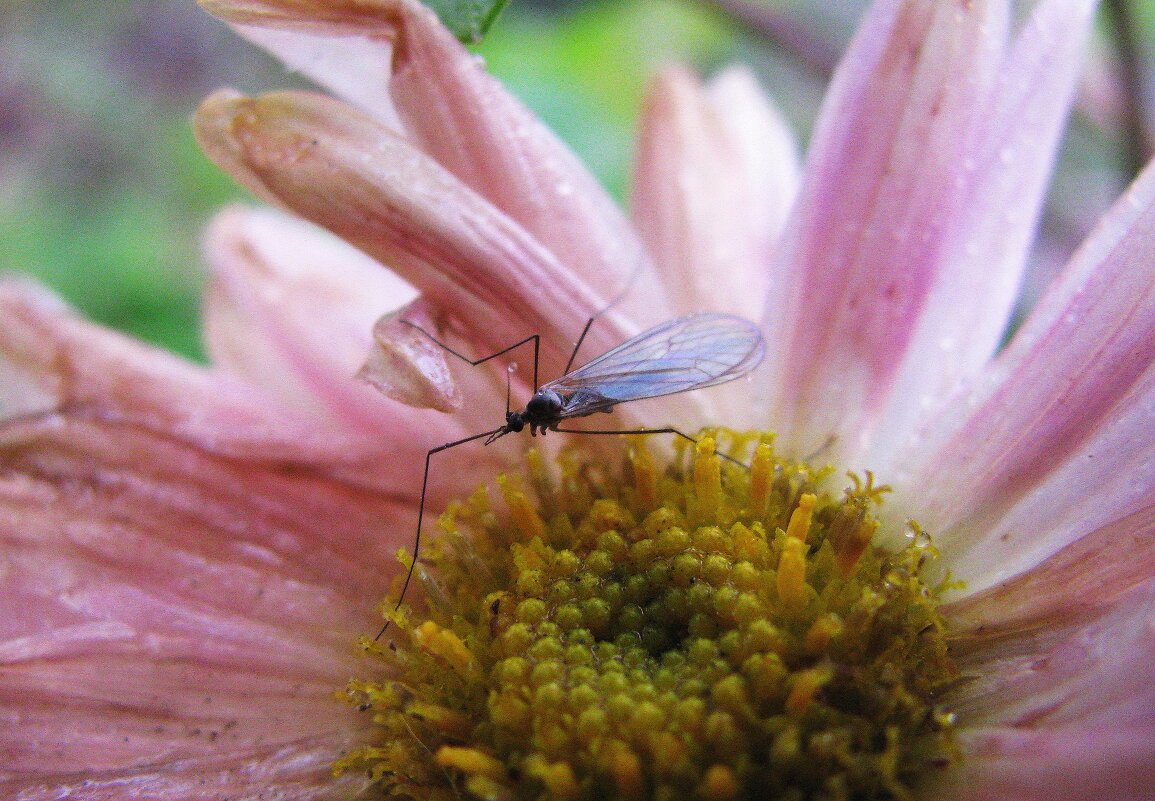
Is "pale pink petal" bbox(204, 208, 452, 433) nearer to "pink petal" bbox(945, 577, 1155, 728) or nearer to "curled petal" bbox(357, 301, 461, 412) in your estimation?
"curled petal" bbox(357, 301, 461, 412)

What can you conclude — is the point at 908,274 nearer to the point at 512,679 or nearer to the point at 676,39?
the point at 512,679

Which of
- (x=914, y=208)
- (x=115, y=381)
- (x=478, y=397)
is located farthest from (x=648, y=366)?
(x=115, y=381)

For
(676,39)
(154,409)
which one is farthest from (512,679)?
(676,39)

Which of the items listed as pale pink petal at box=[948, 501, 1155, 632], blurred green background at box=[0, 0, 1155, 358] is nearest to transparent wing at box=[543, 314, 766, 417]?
pale pink petal at box=[948, 501, 1155, 632]

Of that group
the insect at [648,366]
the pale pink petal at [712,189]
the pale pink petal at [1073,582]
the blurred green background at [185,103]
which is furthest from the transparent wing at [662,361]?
the blurred green background at [185,103]

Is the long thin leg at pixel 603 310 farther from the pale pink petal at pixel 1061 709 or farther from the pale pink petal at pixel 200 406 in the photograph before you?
the pale pink petal at pixel 1061 709

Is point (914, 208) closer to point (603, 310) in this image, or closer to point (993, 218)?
point (993, 218)
